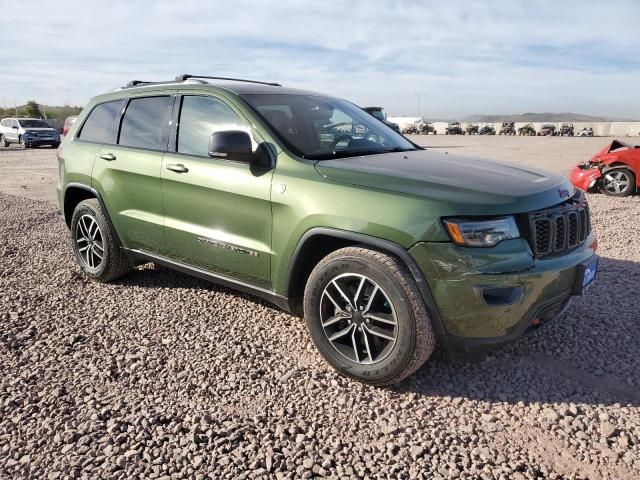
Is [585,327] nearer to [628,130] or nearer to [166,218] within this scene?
[166,218]

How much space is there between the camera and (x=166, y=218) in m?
3.92

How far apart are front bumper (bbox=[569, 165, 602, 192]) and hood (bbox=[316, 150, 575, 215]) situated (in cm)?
734

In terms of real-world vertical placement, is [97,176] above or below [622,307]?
above

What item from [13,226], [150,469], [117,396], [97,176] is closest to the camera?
[150,469]

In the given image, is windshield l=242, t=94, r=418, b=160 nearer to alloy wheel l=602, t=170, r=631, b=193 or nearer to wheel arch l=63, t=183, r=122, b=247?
wheel arch l=63, t=183, r=122, b=247

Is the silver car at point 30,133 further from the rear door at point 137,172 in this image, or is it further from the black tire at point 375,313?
the black tire at point 375,313

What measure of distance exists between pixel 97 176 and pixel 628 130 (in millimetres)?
66254

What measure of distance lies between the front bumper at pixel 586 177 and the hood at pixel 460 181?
734cm

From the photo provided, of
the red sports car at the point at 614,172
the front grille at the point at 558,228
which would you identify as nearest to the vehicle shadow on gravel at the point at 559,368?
the front grille at the point at 558,228

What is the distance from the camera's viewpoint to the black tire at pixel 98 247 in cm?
451

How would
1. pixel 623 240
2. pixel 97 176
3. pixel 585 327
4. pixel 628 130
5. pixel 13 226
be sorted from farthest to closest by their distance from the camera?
pixel 628 130
pixel 13 226
pixel 623 240
pixel 97 176
pixel 585 327

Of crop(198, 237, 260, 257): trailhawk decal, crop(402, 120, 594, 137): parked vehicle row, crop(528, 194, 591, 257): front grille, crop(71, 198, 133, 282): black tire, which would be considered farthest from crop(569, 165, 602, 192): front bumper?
crop(402, 120, 594, 137): parked vehicle row

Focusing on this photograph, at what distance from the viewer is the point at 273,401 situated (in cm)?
287

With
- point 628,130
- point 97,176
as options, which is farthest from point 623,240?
point 628,130
